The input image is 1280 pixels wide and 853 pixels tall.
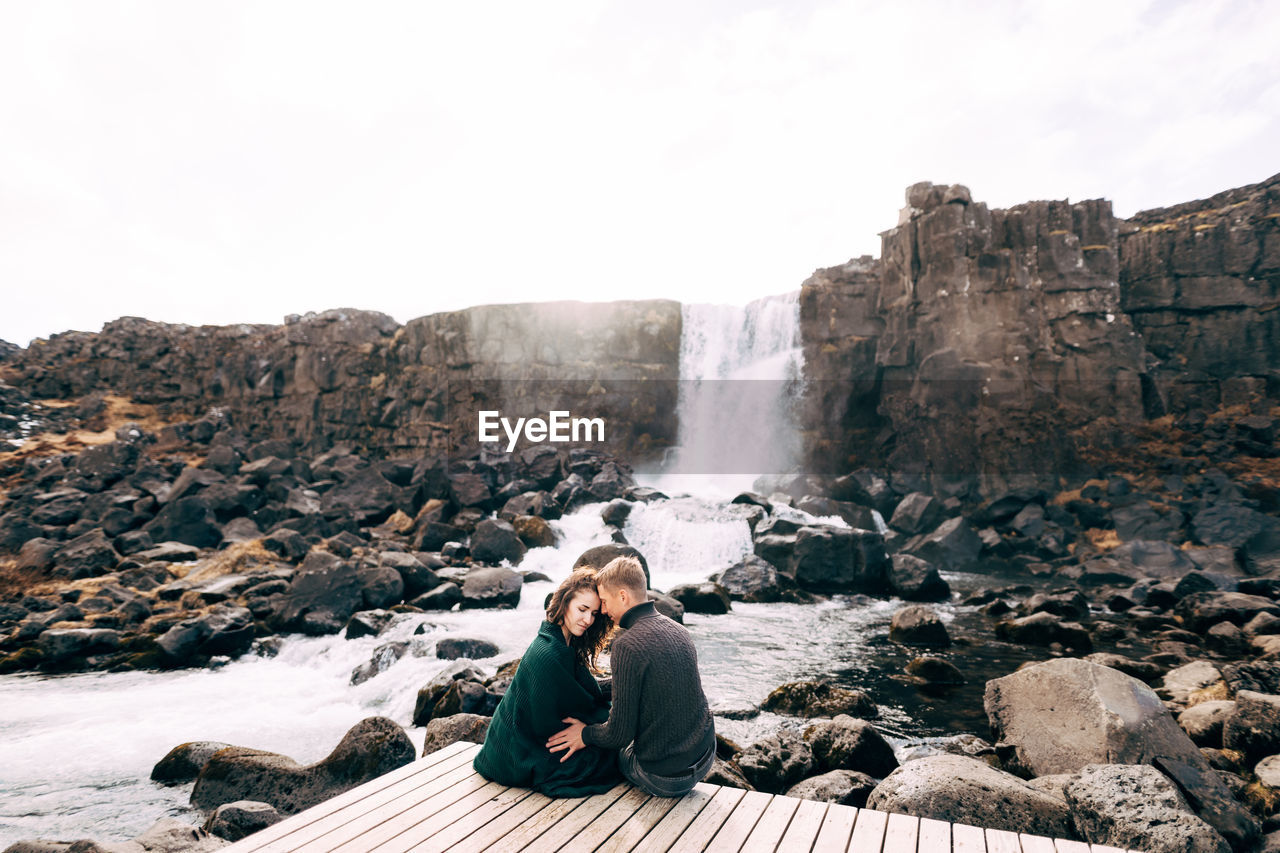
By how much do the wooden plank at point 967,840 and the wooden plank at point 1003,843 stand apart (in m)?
0.03

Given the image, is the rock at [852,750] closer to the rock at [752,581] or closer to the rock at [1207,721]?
the rock at [1207,721]

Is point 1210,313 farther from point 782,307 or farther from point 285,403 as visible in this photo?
point 285,403

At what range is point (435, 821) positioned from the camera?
3350 millimetres

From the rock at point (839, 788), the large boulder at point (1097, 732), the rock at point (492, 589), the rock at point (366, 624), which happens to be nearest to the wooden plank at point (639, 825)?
the rock at point (839, 788)

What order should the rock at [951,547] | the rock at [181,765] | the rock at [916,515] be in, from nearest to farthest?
the rock at [181,765]
the rock at [951,547]
the rock at [916,515]

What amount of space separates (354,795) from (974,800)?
4493 mm

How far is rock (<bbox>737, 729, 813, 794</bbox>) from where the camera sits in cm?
648

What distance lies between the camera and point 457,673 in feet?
31.0

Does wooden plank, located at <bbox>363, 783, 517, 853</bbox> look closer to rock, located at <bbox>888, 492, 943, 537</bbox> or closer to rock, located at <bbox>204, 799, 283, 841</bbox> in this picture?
rock, located at <bbox>204, 799, 283, 841</bbox>

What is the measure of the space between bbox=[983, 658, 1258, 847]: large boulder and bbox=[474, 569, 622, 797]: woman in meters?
5.30

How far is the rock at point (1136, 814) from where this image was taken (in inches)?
173

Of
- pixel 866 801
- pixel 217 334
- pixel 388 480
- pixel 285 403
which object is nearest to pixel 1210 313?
pixel 866 801

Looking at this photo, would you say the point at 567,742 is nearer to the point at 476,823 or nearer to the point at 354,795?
the point at 476,823

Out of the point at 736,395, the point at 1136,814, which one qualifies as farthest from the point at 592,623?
the point at 736,395
